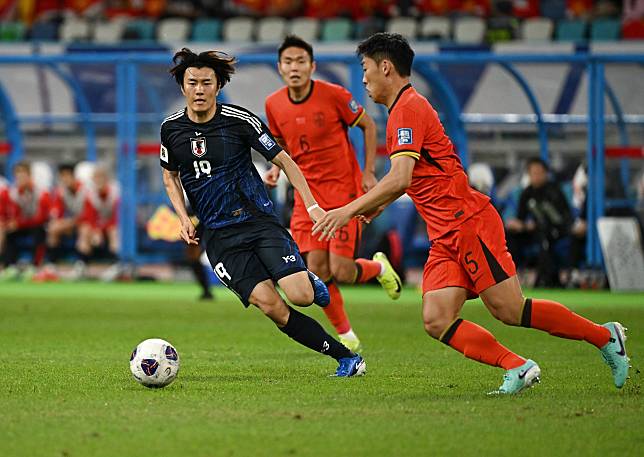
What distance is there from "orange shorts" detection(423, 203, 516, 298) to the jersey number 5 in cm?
174

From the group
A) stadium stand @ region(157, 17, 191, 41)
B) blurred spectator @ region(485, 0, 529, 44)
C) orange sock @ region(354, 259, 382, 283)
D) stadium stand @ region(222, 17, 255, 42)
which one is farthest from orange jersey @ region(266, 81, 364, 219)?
stadium stand @ region(157, 17, 191, 41)

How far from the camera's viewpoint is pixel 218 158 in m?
8.47

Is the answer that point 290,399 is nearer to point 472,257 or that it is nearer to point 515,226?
point 472,257

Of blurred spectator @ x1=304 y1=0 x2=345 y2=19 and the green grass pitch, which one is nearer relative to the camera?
the green grass pitch

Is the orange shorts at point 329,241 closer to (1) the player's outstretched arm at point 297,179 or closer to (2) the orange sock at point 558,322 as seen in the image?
(1) the player's outstretched arm at point 297,179

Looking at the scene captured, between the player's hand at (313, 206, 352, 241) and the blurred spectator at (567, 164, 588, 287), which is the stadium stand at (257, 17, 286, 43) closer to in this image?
the blurred spectator at (567, 164, 588, 287)

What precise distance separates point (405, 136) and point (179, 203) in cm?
188

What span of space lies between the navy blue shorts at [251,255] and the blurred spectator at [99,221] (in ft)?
42.0

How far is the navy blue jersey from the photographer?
8461 millimetres

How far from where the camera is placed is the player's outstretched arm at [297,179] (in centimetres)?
790

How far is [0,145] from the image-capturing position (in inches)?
903

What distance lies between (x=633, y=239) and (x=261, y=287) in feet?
36.0

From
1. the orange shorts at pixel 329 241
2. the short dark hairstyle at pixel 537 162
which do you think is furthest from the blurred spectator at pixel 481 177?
the orange shorts at pixel 329 241

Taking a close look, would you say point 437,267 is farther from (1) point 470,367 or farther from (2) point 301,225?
(2) point 301,225
